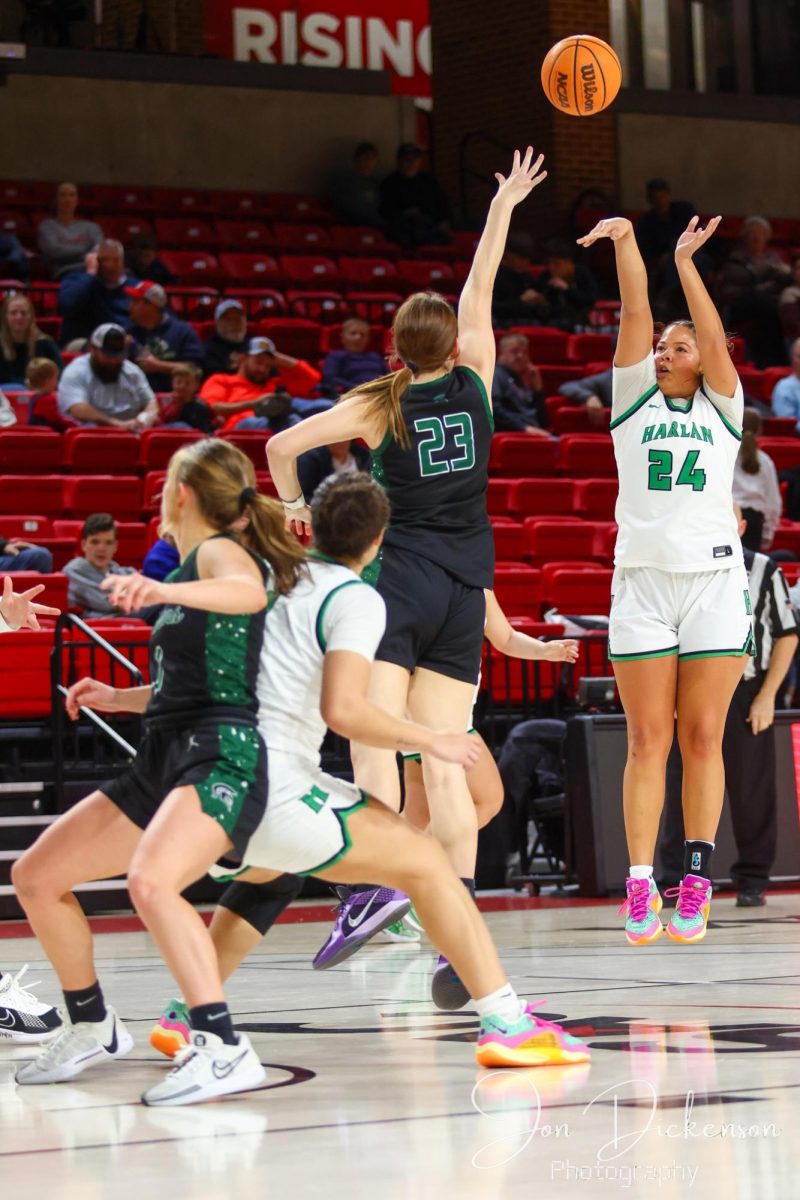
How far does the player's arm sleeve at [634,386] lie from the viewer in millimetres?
5605

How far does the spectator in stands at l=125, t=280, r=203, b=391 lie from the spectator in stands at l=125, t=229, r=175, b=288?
131 centimetres

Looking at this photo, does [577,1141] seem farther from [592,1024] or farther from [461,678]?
[461,678]

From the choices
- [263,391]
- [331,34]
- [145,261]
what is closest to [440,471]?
[263,391]

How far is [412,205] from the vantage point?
1902 centimetres

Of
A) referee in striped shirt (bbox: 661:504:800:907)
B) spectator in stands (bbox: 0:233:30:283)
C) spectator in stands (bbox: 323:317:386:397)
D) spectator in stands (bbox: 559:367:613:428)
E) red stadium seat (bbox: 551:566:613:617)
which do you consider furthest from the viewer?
spectator in stands (bbox: 0:233:30:283)

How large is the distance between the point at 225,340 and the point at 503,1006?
1086 cm

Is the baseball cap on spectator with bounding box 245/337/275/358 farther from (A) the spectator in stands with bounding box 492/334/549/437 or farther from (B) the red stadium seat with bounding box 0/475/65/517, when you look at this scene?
(B) the red stadium seat with bounding box 0/475/65/517

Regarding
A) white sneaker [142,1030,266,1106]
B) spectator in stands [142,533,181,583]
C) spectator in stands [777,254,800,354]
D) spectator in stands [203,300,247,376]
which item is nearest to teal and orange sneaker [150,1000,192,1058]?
white sneaker [142,1030,266,1106]

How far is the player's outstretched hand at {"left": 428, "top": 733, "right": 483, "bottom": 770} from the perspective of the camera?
11.6 ft

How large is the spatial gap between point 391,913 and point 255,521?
1.46 m

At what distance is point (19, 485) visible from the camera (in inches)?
449

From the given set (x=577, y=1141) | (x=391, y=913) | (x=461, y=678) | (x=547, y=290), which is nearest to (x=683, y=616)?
(x=461, y=678)

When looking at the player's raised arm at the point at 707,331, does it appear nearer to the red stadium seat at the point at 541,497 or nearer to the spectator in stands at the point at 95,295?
the red stadium seat at the point at 541,497

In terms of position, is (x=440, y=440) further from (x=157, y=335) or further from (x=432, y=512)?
(x=157, y=335)
